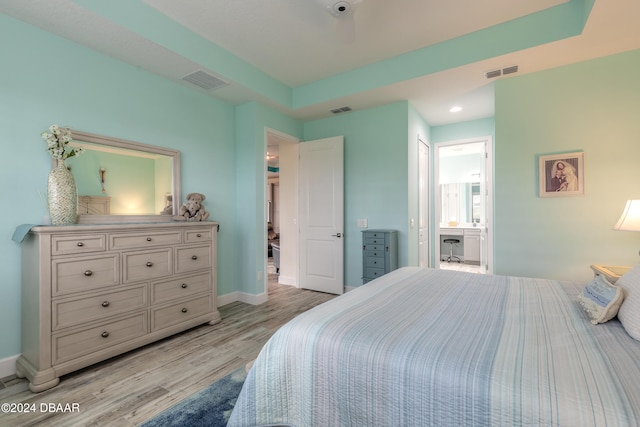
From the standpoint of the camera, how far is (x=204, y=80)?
10.5ft

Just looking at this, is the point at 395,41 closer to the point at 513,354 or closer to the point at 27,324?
the point at 513,354

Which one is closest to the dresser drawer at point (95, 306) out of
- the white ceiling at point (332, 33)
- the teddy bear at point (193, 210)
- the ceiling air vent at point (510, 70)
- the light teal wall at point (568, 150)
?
the teddy bear at point (193, 210)

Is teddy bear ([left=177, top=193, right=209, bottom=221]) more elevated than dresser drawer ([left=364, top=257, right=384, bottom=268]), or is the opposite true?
teddy bear ([left=177, top=193, right=209, bottom=221])

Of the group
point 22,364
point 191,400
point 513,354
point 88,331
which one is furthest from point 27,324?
point 513,354

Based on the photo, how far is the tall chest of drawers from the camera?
3.69m

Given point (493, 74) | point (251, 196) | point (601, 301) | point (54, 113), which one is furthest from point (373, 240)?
point (54, 113)

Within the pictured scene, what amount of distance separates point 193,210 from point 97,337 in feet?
4.65

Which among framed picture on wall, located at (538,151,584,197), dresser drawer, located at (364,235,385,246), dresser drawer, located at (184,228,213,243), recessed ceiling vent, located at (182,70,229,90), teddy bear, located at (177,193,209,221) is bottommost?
dresser drawer, located at (364,235,385,246)

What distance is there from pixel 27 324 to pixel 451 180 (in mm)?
7618

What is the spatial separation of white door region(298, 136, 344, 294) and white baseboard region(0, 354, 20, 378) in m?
3.17

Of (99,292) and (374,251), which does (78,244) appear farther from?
(374,251)

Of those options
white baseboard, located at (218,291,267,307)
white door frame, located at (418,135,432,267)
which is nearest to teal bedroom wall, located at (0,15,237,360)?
white baseboard, located at (218,291,267,307)

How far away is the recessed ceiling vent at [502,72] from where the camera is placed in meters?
2.94

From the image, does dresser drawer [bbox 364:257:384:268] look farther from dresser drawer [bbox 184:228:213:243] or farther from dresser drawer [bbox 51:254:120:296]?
dresser drawer [bbox 51:254:120:296]
